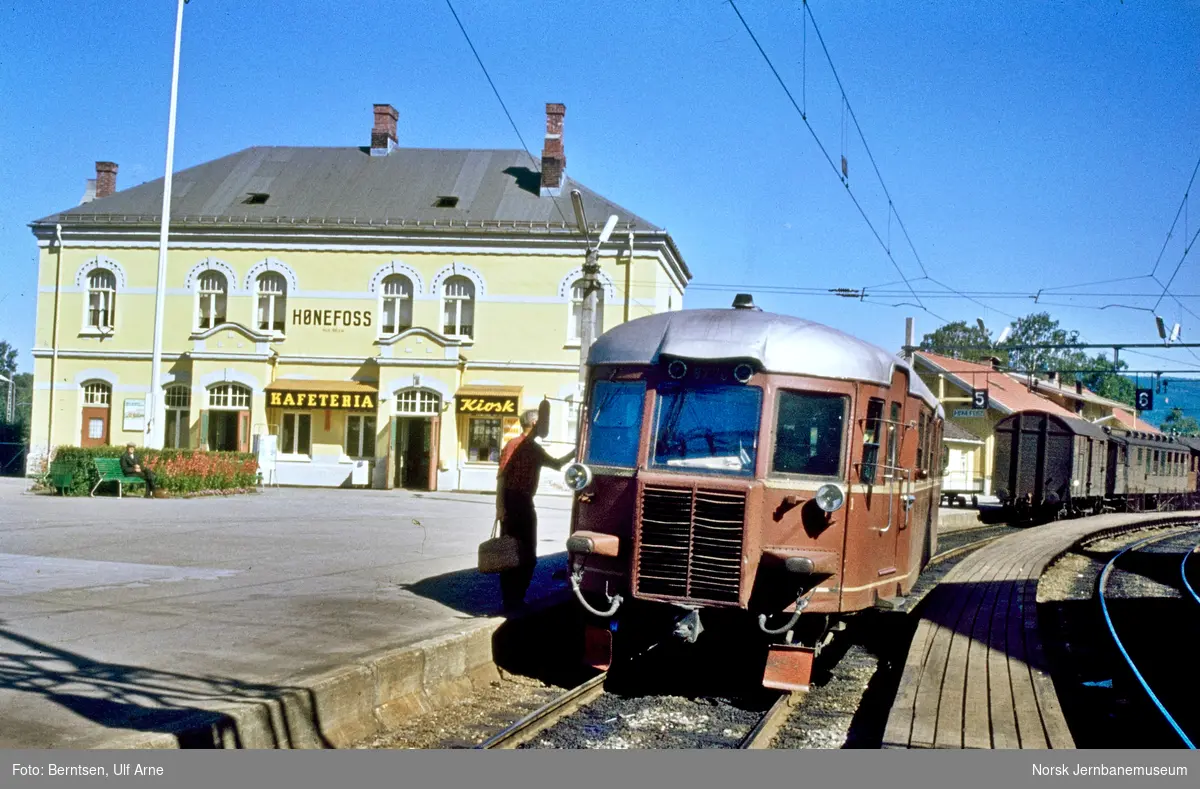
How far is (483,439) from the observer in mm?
35750

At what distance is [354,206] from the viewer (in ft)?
121

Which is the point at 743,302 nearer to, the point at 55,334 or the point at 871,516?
the point at 871,516

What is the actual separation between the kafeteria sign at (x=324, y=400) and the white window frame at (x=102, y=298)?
643 centimetres

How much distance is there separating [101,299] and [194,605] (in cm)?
3113

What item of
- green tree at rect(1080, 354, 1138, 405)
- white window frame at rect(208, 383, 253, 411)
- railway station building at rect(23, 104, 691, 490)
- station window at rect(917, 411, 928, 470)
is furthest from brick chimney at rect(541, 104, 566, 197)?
green tree at rect(1080, 354, 1138, 405)

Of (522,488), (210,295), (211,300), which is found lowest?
(522,488)

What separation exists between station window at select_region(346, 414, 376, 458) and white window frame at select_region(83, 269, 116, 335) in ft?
27.5

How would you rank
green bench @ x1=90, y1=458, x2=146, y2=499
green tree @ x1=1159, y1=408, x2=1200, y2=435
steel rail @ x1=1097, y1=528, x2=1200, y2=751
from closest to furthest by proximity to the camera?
1. steel rail @ x1=1097, y1=528, x2=1200, y2=751
2. green bench @ x1=90, y1=458, x2=146, y2=499
3. green tree @ x1=1159, y1=408, x2=1200, y2=435

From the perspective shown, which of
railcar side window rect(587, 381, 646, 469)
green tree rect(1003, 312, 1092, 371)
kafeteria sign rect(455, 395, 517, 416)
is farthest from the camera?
green tree rect(1003, 312, 1092, 371)

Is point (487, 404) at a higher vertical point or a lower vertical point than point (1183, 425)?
lower

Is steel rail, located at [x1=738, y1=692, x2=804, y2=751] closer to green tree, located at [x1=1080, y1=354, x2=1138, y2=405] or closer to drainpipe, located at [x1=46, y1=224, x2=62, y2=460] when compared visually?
drainpipe, located at [x1=46, y1=224, x2=62, y2=460]

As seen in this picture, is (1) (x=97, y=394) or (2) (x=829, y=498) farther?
(1) (x=97, y=394)

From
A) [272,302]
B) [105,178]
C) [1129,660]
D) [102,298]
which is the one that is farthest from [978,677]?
[105,178]

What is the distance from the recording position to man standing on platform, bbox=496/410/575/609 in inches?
403
